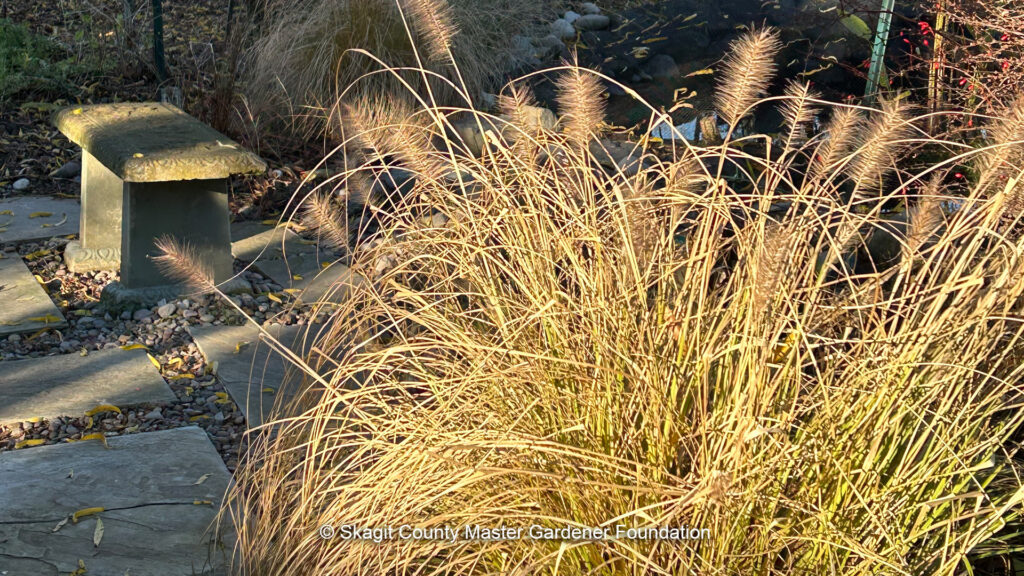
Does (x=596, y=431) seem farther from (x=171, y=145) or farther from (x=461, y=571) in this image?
(x=171, y=145)

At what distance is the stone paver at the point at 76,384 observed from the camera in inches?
114

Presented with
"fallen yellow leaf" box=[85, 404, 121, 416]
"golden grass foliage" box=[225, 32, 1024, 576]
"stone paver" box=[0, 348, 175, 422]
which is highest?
"golden grass foliage" box=[225, 32, 1024, 576]

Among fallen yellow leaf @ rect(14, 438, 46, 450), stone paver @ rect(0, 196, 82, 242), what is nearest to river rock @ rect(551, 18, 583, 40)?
stone paver @ rect(0, 196, 82, 242)

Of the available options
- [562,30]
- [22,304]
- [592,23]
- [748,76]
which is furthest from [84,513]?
[592,23]

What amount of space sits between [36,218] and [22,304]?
107cm

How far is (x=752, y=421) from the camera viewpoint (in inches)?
60.0

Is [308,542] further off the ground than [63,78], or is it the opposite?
[308,542]

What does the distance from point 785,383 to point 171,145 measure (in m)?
2.61

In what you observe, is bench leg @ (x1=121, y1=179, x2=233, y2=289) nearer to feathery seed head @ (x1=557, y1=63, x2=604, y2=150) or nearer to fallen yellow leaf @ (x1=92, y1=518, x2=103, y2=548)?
fallen yellow leaf @ (x1=92, y1=518, x2=103, y2=548)

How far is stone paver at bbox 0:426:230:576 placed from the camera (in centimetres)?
215

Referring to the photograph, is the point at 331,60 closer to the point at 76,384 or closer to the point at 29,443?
the point at 76,384

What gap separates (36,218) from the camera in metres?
4.58

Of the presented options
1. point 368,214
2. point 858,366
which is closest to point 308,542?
point 858,366

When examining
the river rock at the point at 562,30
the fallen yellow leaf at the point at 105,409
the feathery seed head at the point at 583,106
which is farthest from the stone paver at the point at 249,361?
the river rock at the point at 562,30
